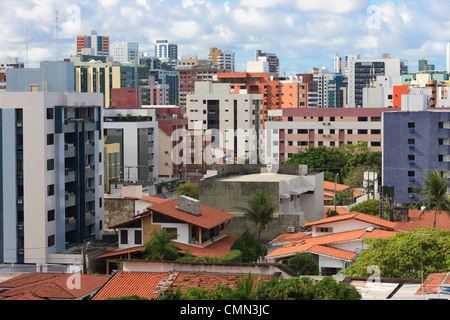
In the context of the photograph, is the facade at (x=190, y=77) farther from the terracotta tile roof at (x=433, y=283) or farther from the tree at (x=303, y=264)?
the terracotta tile roof at (x=433, y=283)

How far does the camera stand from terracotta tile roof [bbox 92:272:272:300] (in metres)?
19.3

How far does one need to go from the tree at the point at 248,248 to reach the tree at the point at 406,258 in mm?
7115

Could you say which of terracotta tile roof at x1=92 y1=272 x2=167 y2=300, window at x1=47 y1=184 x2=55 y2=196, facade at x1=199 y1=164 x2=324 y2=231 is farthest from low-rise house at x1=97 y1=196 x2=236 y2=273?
terracotta tile roof at x1=92 y1=272 x2=167 y2=300

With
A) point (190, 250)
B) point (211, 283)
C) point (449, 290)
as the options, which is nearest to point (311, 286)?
point (449, 290)

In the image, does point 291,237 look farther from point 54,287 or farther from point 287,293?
point 287,293

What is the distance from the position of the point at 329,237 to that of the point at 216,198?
769cm

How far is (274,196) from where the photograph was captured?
35531 millimetres

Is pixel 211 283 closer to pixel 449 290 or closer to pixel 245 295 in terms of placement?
pixel 245 295

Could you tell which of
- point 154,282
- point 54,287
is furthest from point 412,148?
point 54,287

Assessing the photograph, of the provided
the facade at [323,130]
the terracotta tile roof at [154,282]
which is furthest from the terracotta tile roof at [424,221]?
the facade at [323,130]

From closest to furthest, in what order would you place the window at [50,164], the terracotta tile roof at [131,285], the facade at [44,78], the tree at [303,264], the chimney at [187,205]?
1. the terracotta tile roof at [131,285]
2. the tree at [303,264]
3. the chimney at [187,205]
4. the window at [50,164]
5. the facade at [44,78]

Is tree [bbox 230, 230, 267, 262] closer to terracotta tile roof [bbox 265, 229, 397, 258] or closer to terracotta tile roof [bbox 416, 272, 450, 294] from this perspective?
terracotta tile roof [bbox 265, 229, 397, 258]

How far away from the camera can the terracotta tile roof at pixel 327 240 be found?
2806 centimetres
